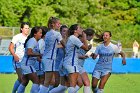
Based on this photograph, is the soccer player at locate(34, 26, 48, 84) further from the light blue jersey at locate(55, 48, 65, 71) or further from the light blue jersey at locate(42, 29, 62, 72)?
the light blue jersey at locate(42, 29, 62, 72)

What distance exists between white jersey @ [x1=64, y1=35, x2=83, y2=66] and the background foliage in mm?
38148

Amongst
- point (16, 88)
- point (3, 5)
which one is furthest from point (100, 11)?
point (16, 88)

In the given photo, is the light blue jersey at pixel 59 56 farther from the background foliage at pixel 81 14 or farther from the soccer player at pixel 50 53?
the background foliage at pixel 81 14

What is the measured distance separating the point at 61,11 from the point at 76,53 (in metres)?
41.3

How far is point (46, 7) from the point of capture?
53906 millimetres

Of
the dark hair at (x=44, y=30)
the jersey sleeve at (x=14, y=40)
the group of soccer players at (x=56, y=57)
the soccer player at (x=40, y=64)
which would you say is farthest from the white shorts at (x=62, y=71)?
the jersey sleeve at (x=14, y=40)

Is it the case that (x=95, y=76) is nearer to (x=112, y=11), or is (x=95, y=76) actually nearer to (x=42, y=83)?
(x=42, y=83)

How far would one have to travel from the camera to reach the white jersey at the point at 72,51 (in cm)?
1396

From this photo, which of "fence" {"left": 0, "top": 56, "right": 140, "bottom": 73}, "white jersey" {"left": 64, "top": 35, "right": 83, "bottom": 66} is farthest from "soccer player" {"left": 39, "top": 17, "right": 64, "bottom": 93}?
"fence" {"left": 0, "top": 56, "right": 140, "bottom": 73}

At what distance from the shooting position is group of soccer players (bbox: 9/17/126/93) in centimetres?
1412

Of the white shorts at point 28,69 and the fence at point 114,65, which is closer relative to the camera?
the white shorts at point 28,69

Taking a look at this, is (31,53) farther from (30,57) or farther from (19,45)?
(19,45)

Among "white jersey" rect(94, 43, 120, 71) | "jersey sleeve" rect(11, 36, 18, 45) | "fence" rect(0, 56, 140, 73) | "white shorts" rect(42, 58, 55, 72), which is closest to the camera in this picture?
"white shorts" rect(42, 58, 55, 72)

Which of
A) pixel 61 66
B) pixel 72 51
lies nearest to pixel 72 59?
pixel 72 51
